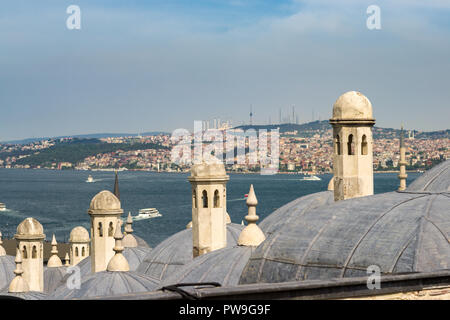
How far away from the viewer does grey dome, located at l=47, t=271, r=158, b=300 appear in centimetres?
1914

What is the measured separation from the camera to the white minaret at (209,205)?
64.9ft

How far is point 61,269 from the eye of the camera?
35656mm

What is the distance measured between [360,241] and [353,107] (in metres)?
8.19

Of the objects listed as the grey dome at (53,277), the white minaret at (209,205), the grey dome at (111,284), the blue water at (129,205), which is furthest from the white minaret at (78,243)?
the blue water at (129,205)

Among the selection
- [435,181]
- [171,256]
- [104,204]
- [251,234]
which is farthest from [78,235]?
[435,181]

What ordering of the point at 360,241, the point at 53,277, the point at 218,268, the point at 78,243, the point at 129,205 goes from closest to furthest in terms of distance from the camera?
1. the point at 360,241
2. the point at 218,268
3. the point at 53,277
4. the point at 78,243
5. the point at 129,205

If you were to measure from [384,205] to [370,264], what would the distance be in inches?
48.7

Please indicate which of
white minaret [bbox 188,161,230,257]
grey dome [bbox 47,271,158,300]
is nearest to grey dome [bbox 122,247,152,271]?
grey dome [bbox 47,271,158,300]

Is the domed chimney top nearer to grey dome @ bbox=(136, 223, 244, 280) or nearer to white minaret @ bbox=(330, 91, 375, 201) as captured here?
white minaret @ bbox=(330, 91, 375, 201)

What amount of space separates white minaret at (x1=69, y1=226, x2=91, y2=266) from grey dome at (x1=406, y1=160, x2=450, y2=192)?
95.0 ft

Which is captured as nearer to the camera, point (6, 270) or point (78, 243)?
point (6, 270)

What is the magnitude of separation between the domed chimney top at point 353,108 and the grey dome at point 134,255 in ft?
40.4

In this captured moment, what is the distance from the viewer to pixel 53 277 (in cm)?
3503

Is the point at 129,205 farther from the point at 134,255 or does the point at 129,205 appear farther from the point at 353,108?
the point at 353,108
